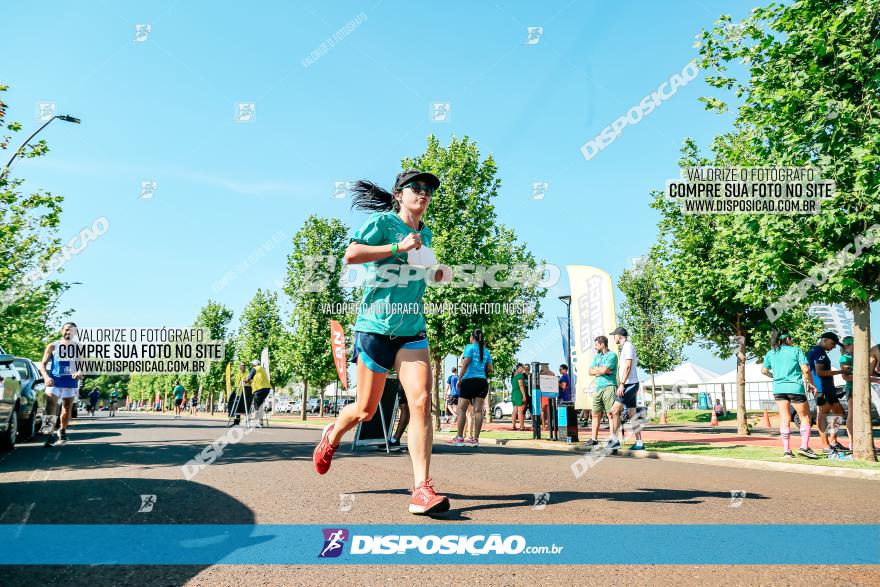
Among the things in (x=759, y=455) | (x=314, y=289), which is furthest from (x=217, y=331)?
(x=759, y=455)

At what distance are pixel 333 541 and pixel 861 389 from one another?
980cm

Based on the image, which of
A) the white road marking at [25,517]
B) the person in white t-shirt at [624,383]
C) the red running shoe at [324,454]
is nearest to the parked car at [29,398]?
the white road marking at [25,517]

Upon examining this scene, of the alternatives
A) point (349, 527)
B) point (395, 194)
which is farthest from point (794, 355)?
point (349, 527)

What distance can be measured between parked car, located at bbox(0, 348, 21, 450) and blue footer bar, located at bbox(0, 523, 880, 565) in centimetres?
627

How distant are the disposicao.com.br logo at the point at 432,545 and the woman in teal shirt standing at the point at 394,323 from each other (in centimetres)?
75

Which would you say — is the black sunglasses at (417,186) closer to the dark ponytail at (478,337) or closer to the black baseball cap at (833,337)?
the dark ponytail at (478,337)

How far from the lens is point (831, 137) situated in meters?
9.80

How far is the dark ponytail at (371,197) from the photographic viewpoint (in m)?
5.14

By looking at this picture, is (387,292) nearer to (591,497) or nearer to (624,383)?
(591,497)

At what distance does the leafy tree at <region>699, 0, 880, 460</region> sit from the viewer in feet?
31.2

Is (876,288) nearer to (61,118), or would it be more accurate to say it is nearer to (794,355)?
(794,355)

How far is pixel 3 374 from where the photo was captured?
9.16 meters

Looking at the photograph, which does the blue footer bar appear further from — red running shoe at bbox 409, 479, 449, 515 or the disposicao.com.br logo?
red running shoe at bbox 409, 479, 449, 515

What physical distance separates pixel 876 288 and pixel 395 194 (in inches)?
361
